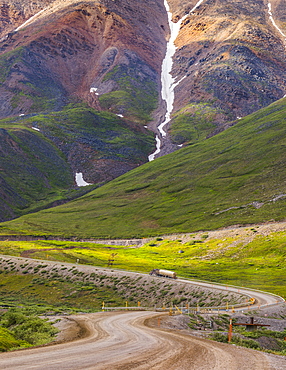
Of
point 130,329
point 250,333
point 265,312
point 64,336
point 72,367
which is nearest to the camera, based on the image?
point 72,367

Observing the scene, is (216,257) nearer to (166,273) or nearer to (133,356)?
(166,273)

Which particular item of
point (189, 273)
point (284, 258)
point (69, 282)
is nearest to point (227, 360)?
point (69, 282)

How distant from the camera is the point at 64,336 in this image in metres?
28.1

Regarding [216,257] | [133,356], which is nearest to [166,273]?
[216,257]

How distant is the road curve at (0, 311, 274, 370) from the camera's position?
17.3m

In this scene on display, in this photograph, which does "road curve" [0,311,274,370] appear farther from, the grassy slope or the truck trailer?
the grassy slope

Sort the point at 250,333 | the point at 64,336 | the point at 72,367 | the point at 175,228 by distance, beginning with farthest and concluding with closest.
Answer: the point at 175,228, the point at 250,333, the point at 64,336, the point at 72,367

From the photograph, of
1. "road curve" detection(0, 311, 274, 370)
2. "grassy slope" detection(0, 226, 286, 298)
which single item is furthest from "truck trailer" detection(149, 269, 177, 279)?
"road curve" detection(0, 311, 274, 370)

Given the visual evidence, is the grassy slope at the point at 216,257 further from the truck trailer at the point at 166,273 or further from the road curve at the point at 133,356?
the road curve at the point at 133,356

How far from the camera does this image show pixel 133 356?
19.7 m

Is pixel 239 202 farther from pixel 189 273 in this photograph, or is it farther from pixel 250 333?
pixel 250 333

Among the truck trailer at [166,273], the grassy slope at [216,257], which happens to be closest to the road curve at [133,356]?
the truck trailer at [166,273]

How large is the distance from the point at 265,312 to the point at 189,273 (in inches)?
1703

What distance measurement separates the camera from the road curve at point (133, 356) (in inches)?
683
